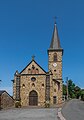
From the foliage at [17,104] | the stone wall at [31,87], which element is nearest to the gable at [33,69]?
the stone wall at [31,87]

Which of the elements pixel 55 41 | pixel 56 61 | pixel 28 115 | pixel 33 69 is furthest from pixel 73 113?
pixel 55 41

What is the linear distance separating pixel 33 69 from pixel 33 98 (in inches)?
233

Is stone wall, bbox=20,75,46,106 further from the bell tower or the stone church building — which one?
the bell tower

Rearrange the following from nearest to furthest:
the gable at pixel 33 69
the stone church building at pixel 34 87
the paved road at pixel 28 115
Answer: the paved road at pixel 28 115, the stone church building at pixel 34 87, the gable at pixel 33 69

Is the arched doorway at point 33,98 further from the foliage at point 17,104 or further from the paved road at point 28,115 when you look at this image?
the paved road at point 28,115

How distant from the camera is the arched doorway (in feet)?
165

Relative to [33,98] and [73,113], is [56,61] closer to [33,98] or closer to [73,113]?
[33,98]

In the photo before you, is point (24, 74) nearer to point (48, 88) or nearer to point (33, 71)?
point (33, 71)

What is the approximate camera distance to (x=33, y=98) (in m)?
50.7

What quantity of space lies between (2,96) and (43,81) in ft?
45.1

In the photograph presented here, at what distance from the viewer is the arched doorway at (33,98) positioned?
50375 mm

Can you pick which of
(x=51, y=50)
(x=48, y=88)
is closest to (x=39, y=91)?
(x=48, y=88)

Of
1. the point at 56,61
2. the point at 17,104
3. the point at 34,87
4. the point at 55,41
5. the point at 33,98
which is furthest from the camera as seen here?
the point at 55,41

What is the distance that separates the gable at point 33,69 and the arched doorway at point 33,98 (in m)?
4.10
